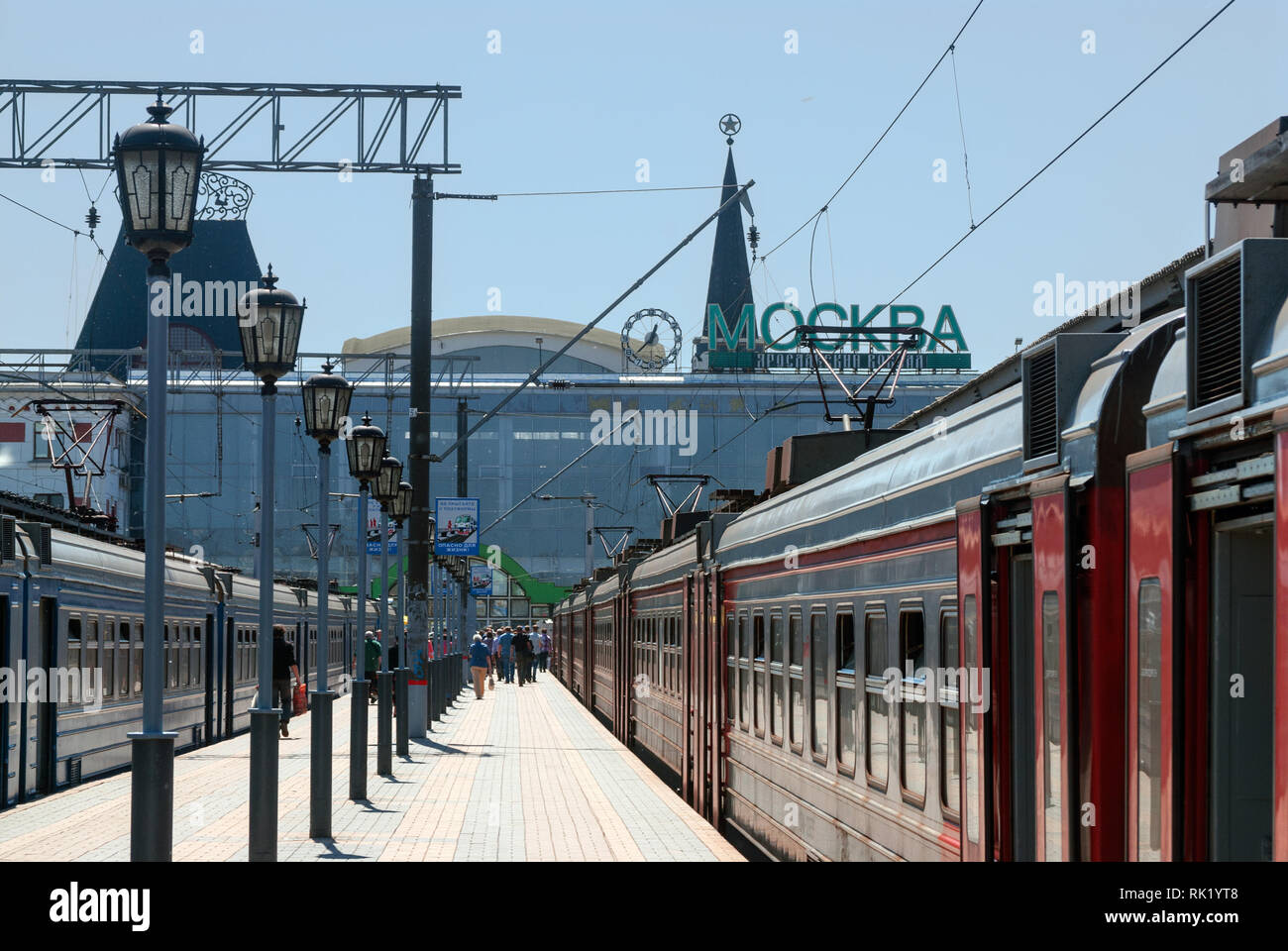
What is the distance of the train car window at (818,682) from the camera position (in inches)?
377

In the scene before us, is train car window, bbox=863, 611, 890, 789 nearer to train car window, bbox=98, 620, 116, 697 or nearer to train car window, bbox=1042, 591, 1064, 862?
train car window, bbox=1042, 591, 1064, 862

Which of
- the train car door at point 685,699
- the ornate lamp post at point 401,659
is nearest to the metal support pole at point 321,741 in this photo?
the train car door at point 685,699

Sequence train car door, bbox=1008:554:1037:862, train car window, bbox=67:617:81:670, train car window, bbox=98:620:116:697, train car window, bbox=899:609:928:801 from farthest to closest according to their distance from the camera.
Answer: train car window, bbox=98:620:116:697
train car window, bbox=67:617:81:670
train car window, bbox=899:609:928:801
train car door, bbox=1008:554:1037:862

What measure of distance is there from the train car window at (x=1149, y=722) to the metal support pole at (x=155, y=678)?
3.65m

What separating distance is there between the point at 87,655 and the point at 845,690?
1122cm

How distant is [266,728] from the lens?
1016 cm

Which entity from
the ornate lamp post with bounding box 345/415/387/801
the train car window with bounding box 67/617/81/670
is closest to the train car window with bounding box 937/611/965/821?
the ornate lamp post with bounding box 345/415/387/801

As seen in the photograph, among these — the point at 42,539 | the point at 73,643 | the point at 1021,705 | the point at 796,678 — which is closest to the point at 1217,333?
the point at 1021,705

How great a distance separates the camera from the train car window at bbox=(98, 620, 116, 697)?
18.7 meters

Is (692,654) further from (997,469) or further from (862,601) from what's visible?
(997,469)

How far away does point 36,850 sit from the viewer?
40.9 ft

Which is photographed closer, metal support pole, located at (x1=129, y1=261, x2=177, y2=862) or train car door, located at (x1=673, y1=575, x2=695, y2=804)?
metal support pole, located at (x1=129, y1=261, x2=177, y2=862)

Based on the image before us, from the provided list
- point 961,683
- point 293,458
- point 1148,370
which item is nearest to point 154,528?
point 961,683

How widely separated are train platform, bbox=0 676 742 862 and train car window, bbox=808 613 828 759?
260 centimetres
